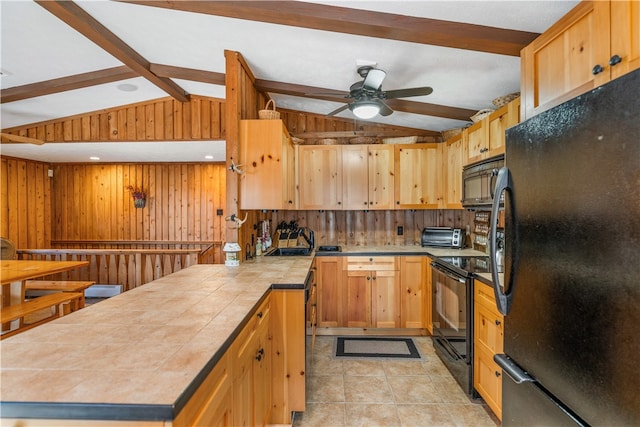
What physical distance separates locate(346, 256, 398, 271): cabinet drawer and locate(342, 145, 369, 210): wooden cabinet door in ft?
2.13

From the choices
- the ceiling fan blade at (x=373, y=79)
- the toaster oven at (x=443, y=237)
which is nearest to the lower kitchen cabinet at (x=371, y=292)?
the toaster oven at (x=443, y=237)

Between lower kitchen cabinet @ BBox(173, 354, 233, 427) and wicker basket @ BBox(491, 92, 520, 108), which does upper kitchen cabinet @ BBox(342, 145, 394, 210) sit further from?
lower kitchen cabinet @ BBox(173, 354, 233, 427)

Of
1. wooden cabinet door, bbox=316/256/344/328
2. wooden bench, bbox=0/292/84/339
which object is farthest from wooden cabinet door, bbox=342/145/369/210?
wooden bench, bbox=0/292/84/339

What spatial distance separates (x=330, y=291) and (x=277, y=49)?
2.51 metres

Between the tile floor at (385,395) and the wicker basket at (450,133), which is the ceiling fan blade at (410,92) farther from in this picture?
the tile floor at (385,395)

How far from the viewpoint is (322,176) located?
12.3 feet

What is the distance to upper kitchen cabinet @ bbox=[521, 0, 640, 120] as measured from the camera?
112cm

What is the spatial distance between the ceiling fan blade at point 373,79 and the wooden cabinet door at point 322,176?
1404 mm

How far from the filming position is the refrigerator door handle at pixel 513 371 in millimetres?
1161

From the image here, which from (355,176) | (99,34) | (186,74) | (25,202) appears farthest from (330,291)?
(25,202)

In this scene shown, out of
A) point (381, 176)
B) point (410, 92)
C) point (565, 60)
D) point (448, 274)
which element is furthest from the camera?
point (381, 176)

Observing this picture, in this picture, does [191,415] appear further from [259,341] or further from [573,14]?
[573,14]

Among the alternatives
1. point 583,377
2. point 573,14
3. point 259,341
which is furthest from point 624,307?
point 259,341

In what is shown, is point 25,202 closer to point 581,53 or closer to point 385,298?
point 385,298
